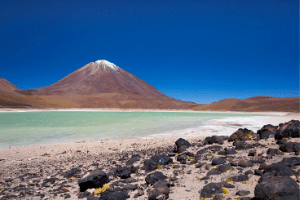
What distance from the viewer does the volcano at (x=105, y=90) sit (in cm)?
10407

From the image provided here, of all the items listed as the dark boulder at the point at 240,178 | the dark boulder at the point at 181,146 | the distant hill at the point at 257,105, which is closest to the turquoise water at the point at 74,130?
the dark boulder at the point at 181,146

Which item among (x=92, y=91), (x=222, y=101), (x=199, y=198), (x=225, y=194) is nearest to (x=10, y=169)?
(x=199, y=198)

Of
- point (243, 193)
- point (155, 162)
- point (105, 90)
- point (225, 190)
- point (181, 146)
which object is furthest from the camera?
point (105, 90)

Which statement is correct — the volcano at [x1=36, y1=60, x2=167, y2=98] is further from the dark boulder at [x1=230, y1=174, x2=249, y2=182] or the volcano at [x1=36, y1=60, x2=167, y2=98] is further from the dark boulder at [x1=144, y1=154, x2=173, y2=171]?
the dark boulder at [x1=230, y1=174, x2=249, y2=182]

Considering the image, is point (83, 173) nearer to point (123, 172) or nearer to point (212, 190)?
point (123, 172)

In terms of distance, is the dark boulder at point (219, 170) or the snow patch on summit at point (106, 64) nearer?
the dark boulder at point (219, 170)

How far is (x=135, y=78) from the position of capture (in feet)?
613

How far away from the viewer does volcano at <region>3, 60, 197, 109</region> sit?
104m

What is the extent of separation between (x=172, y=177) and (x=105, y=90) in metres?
142

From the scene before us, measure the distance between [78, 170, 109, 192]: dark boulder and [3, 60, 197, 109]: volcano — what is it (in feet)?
308

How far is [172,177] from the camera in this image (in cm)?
367

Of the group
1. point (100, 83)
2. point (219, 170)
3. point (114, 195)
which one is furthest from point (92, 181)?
point (100, 83)

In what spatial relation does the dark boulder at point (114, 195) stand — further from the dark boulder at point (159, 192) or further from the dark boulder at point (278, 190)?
the dark boulder at point (278, 190)

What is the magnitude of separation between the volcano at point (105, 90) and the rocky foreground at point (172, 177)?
92.5 meters
